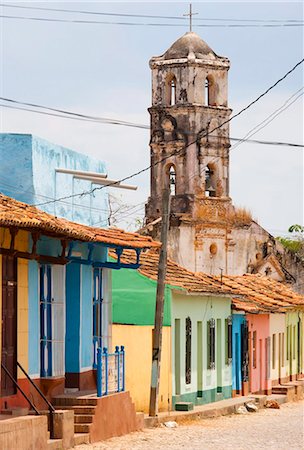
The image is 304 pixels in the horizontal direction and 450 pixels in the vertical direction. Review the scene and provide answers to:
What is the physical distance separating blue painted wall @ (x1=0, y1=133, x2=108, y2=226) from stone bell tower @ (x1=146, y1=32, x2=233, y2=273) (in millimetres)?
28139

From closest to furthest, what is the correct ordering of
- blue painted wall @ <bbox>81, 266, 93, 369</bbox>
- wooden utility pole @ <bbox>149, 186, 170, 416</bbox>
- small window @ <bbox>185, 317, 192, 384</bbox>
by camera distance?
blue painted wall @ <bbox>81, 266, 93, 369</bbox> → wooden utility pole @ <bbox>149, 186, 170, 416</bbox> → small window @ <bbox>185, 317, 192, 384</bbox>

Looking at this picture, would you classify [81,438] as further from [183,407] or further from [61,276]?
[183,407]

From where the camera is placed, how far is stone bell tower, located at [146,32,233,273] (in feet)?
185

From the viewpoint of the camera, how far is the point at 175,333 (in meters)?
28.5

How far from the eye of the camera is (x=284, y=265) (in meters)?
62.3

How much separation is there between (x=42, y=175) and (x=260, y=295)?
1379cm

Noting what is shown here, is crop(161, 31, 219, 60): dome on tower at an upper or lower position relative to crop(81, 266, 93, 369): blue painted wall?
upper

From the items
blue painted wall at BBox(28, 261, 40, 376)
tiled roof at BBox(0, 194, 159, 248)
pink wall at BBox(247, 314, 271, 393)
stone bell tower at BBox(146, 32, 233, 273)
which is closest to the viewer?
tiled roof at BBox(0, 194, 159, 248)

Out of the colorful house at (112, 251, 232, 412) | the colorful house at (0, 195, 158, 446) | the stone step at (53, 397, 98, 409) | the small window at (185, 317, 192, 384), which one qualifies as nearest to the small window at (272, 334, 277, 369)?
the colorful house at (112, 251, 232, 412)

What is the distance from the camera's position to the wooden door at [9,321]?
19.1 meters

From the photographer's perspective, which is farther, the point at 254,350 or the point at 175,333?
the point at 254,350

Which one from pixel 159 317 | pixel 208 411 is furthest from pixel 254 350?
pixel 159 317

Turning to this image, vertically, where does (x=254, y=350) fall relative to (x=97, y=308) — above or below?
below

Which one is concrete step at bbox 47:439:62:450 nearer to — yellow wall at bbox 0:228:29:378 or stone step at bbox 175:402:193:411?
yellow wall at bbox 0:228:29:378
